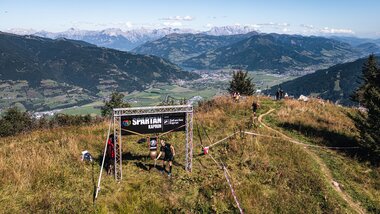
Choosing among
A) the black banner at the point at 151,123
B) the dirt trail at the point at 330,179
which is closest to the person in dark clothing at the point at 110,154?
the black banner at the point at 151,123

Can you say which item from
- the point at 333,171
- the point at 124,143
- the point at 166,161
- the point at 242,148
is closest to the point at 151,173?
the point at 166,161

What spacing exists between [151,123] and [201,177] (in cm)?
396

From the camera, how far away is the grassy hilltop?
1369 centimetres

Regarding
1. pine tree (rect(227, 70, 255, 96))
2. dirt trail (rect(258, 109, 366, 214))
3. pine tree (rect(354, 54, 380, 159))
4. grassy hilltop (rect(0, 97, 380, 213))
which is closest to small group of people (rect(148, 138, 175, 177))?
grassy hilltop (rect(0, 97, 380, 213))

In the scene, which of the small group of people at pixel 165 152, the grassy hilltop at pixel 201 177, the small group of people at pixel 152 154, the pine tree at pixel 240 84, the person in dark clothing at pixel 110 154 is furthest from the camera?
the pine tree at pixel 240 84

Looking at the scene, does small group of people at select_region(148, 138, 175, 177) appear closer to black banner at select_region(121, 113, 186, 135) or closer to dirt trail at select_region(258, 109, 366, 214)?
black banner at select_region(121, 113, 186, 135)

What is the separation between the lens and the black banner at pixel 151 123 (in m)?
16.1

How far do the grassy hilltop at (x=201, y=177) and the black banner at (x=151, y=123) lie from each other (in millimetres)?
2411

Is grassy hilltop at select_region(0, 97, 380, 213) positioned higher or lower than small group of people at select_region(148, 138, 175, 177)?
lower

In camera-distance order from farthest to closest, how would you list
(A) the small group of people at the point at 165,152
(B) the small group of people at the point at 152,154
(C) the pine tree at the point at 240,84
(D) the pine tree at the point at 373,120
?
(C) the pine tree at the point at 240,84 → (D) the pine tree at the point at 373,120 → (A) the small group of people at the point at 165,152 → (B) the small group of people at the point at 152,154

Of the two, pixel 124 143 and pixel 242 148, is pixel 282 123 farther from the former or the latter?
pixel 124 143

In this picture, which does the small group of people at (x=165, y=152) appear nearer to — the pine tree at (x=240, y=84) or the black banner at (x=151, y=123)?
the black banner at (x=151, y=123)

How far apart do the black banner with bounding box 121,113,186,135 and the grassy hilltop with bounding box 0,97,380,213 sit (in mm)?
2411

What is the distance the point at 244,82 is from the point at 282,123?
30.2m
